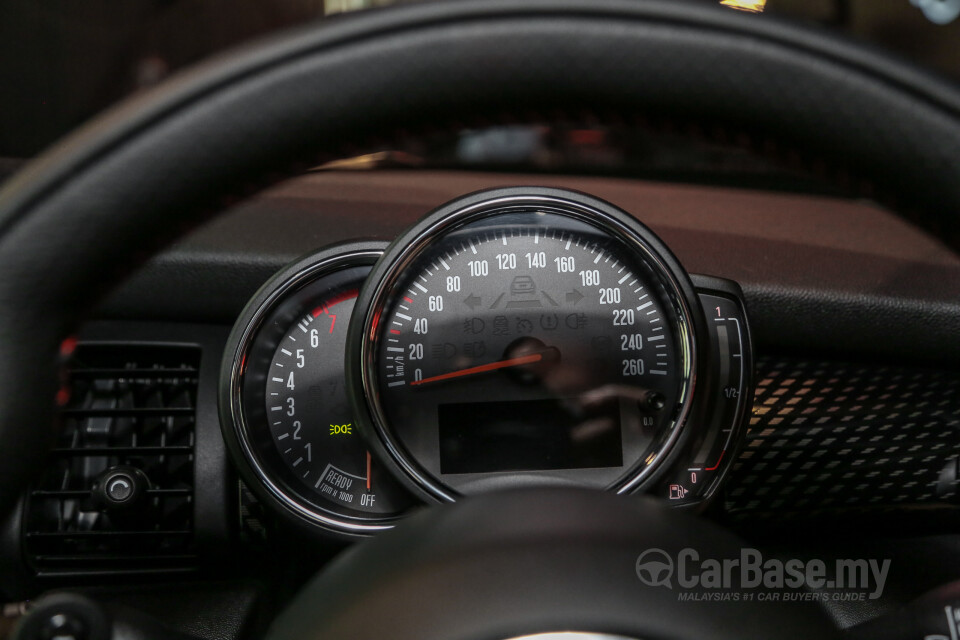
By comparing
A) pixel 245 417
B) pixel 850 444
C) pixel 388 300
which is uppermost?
pixel 388 300

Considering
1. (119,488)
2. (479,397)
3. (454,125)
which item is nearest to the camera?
(454,125)

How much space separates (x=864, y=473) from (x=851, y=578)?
0.59ft

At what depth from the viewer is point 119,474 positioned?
1430mm

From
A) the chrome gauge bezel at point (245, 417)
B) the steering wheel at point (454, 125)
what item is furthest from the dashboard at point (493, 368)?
the steering wheel at point (454, 125)

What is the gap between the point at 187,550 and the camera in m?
1.53

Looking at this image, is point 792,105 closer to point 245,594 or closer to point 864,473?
point 864,473

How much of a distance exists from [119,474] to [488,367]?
2.03ft

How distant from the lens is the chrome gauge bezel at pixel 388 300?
54.6 inches

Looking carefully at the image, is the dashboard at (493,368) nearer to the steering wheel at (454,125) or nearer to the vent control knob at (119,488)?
the vent control knob at (119,488)

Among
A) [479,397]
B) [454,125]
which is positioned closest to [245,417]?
[479,397]

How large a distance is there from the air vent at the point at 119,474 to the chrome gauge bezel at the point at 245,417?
148 mm

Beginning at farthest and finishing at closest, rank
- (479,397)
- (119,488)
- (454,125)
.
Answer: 1. (479,397)
2. (119,488)
3. (454,125)

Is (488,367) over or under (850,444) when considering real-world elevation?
over

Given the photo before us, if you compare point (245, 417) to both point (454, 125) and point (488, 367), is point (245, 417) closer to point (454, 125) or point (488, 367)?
point (488, 367)
